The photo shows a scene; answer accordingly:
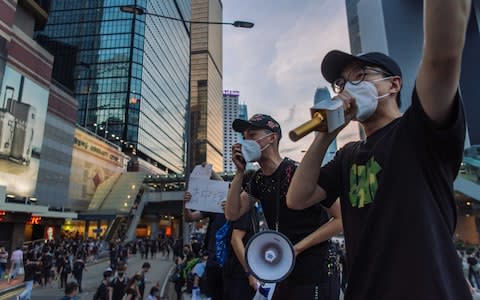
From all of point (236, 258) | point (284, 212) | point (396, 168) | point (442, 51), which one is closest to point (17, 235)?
point (236, 258)

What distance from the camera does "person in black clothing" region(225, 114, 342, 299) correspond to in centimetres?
222

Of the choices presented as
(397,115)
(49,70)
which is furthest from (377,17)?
(397,115)

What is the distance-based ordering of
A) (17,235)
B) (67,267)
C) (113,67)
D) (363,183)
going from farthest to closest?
(113,67), (17,235), (67,267), (363,183)

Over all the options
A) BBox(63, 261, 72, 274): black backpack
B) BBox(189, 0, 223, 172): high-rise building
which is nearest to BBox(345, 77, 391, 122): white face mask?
BBox(63, 261, 72, 274): black backpack

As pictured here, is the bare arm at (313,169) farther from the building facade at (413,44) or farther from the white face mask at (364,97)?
the building facade at (413,44)

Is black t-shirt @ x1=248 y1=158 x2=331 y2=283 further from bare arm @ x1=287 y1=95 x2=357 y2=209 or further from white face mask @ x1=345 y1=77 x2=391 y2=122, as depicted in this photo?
white face mask @ x1=345 y1=77 x2=391 y2=122

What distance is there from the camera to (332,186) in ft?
6.14

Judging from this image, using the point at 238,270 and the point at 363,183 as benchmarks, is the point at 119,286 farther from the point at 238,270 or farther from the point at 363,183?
the point at 363,183

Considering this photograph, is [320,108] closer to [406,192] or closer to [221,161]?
[406,192]

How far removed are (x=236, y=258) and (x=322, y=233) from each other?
1412 millimetres

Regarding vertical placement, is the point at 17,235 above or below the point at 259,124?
below

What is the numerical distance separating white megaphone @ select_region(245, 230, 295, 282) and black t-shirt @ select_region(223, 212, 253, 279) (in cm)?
114

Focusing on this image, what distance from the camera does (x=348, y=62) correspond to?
1.74 meters

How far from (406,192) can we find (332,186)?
2.18 ft
